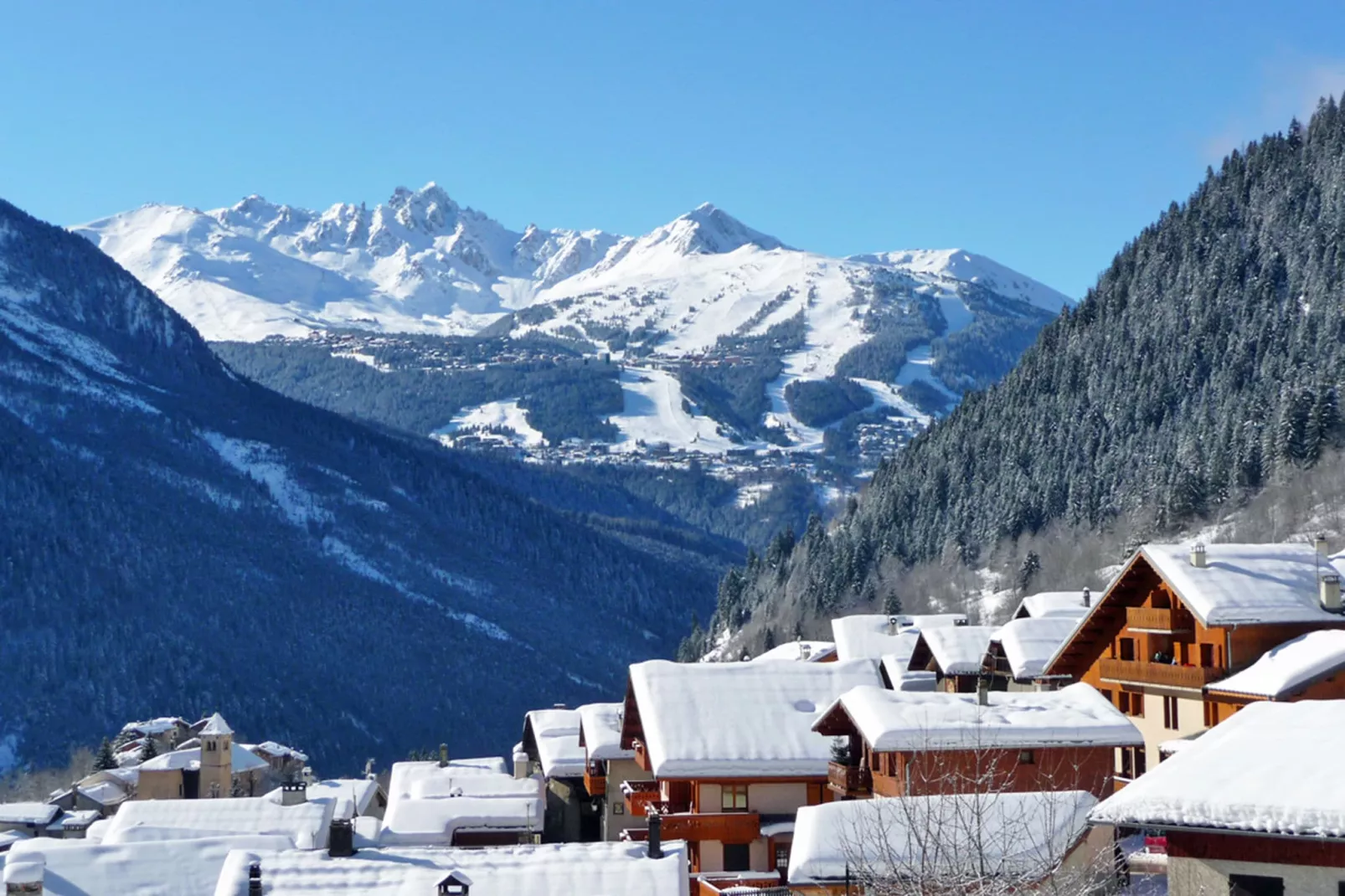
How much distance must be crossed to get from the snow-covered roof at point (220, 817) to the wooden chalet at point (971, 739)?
1618cm

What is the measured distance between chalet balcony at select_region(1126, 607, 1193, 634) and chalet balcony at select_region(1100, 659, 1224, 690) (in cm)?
98

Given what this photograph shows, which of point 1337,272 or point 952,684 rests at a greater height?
point 1337,272

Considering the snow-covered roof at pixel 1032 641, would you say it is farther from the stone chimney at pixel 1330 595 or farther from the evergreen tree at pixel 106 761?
the evergreen tree at pixel 106 761

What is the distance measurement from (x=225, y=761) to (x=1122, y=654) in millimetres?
67629

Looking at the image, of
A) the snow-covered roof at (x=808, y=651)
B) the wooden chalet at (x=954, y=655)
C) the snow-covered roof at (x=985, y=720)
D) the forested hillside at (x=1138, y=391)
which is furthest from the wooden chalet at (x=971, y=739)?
the forested hillside at (x=1138, y=391)

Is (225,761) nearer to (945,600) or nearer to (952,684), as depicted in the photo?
(952,684)

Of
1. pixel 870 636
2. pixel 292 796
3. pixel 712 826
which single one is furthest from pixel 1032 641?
pixel 292 796

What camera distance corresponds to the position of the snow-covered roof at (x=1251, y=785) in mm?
19828

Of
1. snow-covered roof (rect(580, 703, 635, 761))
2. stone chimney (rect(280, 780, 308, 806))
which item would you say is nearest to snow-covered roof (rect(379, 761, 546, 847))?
snow-covered roof (rect(580, 703, 635, 761))

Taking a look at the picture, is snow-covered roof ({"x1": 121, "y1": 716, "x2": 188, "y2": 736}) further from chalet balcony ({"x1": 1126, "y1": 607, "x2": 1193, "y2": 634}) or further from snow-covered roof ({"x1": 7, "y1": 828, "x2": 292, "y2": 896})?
chalet balcony ({"x1": 1126, "y1": 607, "x2": 1193, "y2": 634})

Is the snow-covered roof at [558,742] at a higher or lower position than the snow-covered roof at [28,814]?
higher

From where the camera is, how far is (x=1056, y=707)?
4166 cm

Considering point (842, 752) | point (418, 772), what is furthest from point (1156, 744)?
point (418, 772)

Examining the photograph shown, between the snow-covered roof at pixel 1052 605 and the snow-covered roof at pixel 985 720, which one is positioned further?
the snow-covered roof at pixel 1052 605
